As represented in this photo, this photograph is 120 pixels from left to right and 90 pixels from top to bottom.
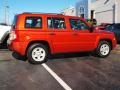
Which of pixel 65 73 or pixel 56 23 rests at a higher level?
pixel 56 23

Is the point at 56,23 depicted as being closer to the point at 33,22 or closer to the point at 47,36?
the point at 47,36

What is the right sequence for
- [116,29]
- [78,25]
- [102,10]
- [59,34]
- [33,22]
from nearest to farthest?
[33,22], [59,34], [78,25], [116,29], [102,10]

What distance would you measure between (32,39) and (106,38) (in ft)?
11.4

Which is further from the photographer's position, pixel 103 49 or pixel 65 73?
pixel 103 49

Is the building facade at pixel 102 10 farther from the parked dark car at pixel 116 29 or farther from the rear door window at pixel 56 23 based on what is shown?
the rear door window at pixel 56 23

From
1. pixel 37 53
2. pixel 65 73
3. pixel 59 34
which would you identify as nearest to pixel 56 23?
pixel 59 34

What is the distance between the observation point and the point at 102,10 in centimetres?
3700

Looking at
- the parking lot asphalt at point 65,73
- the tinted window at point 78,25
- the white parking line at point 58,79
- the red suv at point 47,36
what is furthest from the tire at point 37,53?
the tinted window at point 78,25

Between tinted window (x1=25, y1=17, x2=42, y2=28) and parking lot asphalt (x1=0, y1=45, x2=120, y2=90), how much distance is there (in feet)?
4.62

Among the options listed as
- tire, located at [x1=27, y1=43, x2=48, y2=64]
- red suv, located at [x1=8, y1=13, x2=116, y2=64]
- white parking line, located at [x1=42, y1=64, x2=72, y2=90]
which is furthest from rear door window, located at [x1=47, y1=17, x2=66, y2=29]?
white parking line, located at [x1=42, y1=64, x2=72, y2=90]

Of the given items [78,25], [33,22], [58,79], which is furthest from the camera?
[78,25]

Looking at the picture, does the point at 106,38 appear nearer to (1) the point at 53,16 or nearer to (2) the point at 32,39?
(1) the point at 53,16

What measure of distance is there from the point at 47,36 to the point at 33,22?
73 centimetres

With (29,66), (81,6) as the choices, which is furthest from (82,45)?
(81,6)
